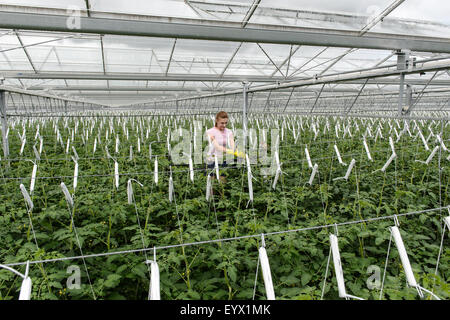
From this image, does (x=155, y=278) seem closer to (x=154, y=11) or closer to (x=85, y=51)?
(x=154, y=11)

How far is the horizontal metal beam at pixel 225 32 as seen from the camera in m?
3.72

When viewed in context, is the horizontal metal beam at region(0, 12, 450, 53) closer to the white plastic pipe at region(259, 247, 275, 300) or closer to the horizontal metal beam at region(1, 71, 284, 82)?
the white plastic pipe at region(259, 247, 275, 300)

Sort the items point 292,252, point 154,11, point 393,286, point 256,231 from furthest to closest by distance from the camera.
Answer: point 154,11 < point 256,231 < point 292,252 < point 393,286

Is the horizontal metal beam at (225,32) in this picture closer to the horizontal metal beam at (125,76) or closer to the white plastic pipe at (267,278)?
the white plastic pipe at (267,278)

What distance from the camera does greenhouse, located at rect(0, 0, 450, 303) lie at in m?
1.86

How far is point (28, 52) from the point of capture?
25.1ft

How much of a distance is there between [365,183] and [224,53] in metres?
5.60

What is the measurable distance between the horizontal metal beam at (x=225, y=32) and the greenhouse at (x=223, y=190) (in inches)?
0.8

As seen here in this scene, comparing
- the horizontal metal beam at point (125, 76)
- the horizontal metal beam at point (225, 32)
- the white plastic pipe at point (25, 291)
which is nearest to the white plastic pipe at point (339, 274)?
the white plastic pipe at point (25, 291)

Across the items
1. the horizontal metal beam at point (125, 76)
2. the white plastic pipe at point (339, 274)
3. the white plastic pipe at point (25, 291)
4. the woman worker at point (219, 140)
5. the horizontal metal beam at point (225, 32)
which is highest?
the horizontal metal beam at point (125, 76)

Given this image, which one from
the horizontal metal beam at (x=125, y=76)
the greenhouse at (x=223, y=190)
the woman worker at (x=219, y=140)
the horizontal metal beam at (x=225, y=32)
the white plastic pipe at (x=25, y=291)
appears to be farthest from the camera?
the horizontal metal beam at (x=125, y=76)

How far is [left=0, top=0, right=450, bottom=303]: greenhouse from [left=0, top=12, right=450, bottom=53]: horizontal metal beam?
0.06 feet

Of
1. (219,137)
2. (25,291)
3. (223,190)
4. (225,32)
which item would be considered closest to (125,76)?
(225,32)
